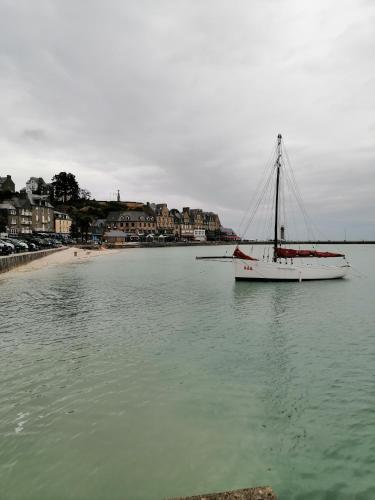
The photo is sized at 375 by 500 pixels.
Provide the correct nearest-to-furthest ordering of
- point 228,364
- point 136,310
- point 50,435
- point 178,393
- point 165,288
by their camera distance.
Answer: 1. point 50,435
2. point 178,393
3. point 228,364
4. point 136,310
5. point 165,288

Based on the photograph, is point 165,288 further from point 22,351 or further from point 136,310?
point 22,351

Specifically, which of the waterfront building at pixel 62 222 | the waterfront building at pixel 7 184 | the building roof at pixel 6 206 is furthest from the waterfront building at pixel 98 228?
the building roof at pixel 6 206

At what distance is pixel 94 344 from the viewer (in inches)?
610

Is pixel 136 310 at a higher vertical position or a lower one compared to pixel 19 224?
lower

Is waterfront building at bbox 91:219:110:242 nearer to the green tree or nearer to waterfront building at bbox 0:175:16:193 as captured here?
the green tree

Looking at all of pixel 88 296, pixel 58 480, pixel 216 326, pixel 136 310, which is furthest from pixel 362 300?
pixel 58 480

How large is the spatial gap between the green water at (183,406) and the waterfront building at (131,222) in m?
151

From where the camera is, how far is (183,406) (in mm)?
9602

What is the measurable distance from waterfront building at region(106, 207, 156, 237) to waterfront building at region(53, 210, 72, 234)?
22.0 m

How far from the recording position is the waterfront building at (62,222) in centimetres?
14312

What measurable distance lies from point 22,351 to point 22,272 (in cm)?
3400

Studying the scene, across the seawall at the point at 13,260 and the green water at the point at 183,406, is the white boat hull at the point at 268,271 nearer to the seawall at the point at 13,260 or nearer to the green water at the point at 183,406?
the green water at the point at 183,406

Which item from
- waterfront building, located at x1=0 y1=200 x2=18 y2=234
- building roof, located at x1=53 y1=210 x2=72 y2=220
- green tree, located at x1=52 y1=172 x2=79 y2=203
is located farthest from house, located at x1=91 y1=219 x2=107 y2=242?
waterfront building, located at x1=0 y1=200 x2=18 y2=234

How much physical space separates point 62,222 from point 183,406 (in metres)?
147
